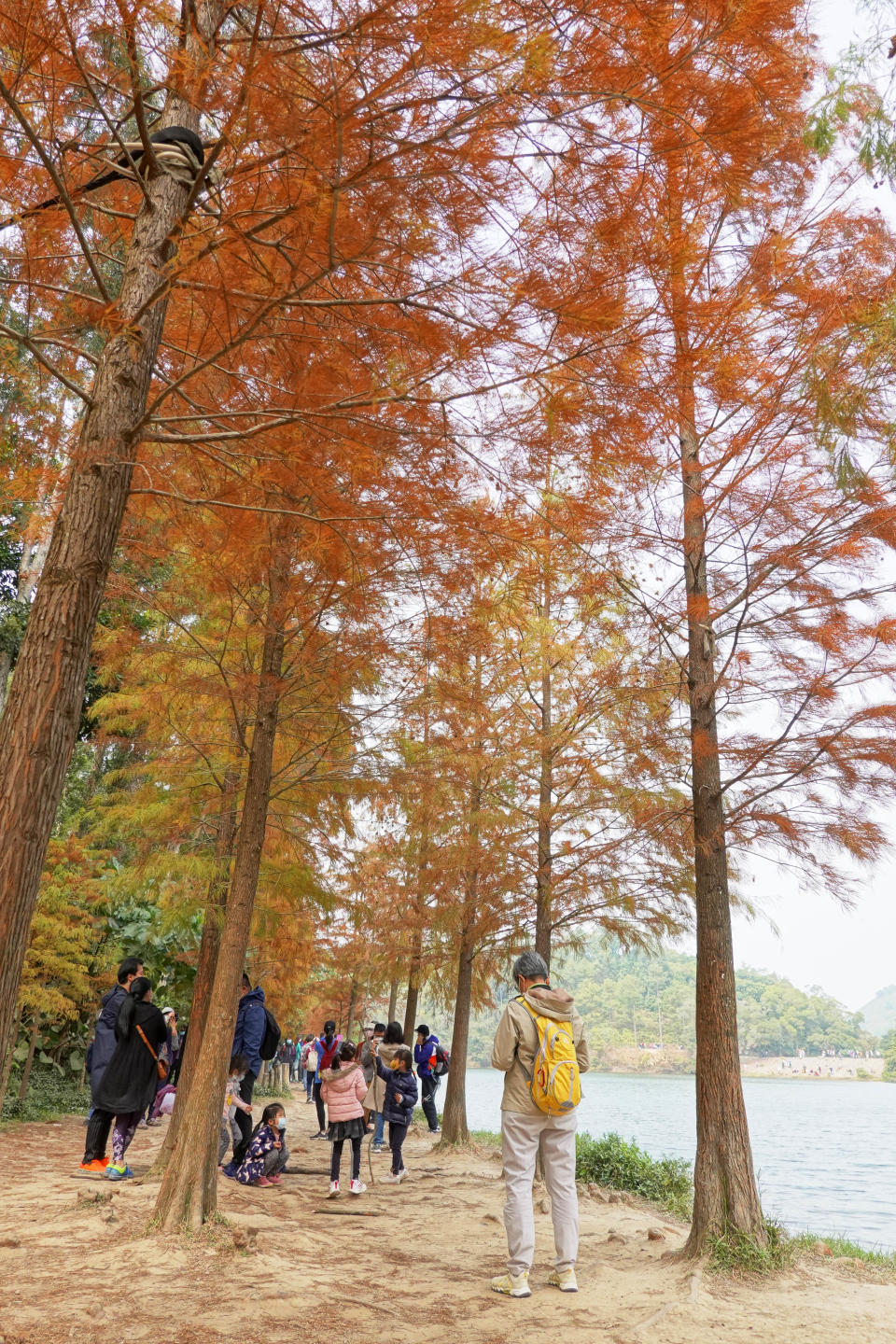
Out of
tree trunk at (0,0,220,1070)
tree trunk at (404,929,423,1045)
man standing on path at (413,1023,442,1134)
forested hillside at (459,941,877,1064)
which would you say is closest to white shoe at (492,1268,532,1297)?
tree trunk at (0,0,220,1070)

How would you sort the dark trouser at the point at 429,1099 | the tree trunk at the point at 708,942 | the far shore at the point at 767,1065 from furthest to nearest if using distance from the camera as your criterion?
the far shore at the point at 767,1065, the dark trouser at the point at 429,1099, the tree trunk at the point at 708,942

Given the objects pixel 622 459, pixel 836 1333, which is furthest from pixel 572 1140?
pixel 622 459

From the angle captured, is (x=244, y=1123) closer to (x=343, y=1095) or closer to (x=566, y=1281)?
(x=343, y=1095)

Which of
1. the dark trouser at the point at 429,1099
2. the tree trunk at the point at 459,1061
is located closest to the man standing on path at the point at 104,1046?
the tree trunk at the point at 459,1061

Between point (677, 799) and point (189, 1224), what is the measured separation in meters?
5.59

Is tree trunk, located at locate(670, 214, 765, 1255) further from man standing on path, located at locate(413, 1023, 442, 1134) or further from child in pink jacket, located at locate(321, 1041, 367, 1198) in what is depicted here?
man standing on path, located at locate(413, 1023, 442, 1134)

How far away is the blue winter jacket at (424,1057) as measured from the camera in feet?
52.1

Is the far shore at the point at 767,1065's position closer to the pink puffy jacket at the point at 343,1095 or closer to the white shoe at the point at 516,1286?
the pink puffy jacket at the point at 343,1095

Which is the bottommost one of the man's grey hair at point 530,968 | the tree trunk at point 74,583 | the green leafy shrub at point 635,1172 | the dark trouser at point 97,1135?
the green leafy shrub at point 635,1172

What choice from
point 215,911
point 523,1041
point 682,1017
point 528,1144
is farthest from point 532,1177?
point 682,1017

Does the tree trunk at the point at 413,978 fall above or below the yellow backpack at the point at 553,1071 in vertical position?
above

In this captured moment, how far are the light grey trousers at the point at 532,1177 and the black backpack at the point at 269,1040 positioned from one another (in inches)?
172

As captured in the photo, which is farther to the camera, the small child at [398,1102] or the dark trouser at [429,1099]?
the dark trouser at [429,1099]

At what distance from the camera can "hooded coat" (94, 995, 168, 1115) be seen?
7402mm
